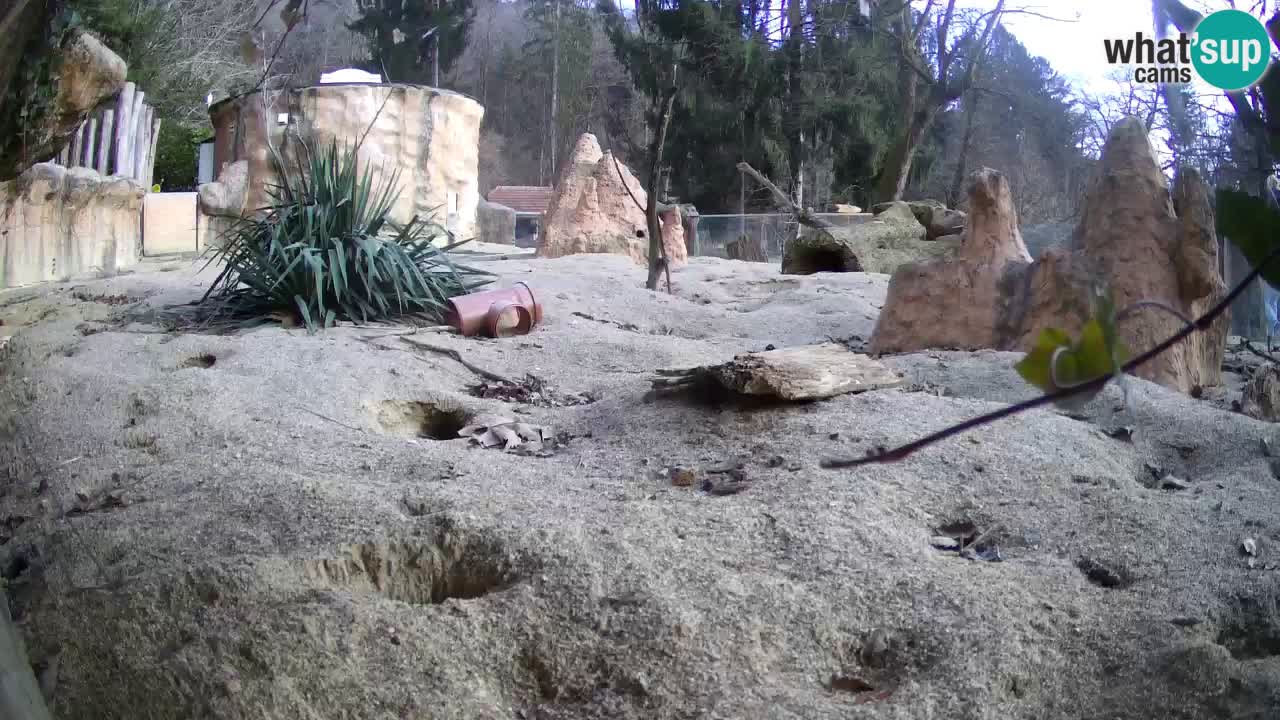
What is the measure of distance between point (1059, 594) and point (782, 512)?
0.69m

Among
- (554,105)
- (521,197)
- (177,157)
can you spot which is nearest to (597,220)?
(177,157)

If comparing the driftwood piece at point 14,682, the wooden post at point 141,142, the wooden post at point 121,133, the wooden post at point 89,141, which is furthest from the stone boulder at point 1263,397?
the wooden post at point 141,142

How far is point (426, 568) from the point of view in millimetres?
2299

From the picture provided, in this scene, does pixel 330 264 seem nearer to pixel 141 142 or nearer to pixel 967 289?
pixel 967 289

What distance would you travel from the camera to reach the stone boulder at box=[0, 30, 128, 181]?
2391 mm

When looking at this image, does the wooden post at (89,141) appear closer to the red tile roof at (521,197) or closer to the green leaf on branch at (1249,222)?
the green leaf on branch at (1249,222)

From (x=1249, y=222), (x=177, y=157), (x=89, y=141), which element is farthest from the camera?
(x=177, y=157)

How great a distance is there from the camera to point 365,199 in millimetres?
6203

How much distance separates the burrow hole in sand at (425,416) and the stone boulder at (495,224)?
12323mm

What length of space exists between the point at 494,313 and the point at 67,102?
2.75 metres

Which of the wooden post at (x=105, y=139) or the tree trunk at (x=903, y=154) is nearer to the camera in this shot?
the wooden post at (x=105, y=139)

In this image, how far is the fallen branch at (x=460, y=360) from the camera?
14.7ft

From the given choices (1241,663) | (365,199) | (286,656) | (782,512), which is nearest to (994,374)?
(782,512)
